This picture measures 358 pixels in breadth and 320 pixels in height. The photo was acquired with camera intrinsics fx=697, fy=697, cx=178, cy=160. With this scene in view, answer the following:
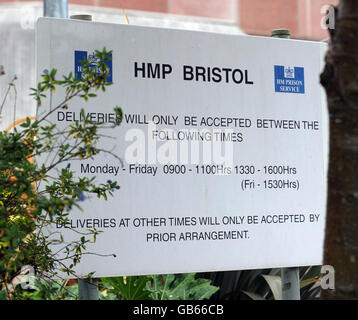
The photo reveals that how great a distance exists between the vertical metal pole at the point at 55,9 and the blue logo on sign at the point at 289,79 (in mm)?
1746

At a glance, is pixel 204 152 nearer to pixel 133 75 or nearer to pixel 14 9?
pixel 133 75

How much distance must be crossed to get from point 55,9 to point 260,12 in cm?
1150

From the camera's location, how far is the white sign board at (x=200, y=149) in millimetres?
4934

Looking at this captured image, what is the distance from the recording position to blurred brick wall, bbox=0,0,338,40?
49.4ft

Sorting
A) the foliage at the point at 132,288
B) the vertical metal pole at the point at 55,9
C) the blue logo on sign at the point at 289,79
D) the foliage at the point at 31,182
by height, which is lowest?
the foliage at the point at 132,288

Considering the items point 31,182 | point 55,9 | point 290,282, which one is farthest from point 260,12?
point 31,182

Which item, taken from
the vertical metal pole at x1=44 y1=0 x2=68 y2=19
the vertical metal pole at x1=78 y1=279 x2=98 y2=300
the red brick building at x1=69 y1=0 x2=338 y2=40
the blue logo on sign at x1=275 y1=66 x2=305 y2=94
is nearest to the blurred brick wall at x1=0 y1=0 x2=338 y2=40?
the red brick building at x1=69 y1=0 x2=338 y2=40

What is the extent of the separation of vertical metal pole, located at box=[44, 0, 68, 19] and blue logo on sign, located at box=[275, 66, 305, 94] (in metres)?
1.75

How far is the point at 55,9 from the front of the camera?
5.48m

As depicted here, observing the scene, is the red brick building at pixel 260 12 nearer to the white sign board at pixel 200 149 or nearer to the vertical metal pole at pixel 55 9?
the vertical metal pole at pixel 55 9

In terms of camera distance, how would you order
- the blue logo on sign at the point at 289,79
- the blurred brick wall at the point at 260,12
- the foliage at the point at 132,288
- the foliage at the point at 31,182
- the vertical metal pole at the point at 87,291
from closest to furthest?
1. the foliage at the point at 31,182
2. the vertical metal pole at the point at 87,291
3. the blue logo on sign at the point at 289,79
4. the foliage at the point at 132,288
5. the blurred brick wall at the point at 260,12

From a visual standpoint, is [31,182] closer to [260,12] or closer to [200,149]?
[200,149]

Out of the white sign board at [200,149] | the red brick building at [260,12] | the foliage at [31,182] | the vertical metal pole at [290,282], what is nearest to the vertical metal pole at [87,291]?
the white sign board at [200,149]

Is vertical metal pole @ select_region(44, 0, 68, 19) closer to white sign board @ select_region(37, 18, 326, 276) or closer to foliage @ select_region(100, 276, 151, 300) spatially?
white sign board @ select_region(37, 18, 326, 276)
